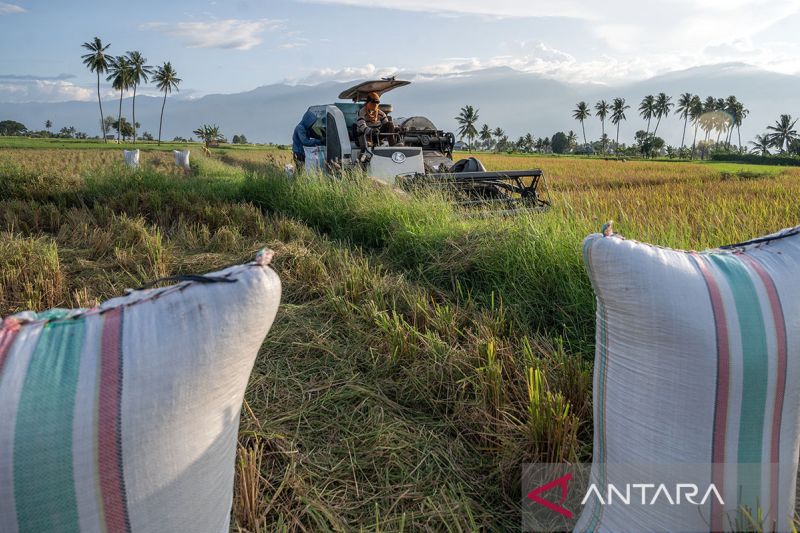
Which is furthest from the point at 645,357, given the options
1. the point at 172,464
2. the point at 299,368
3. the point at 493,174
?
the point at 493,174

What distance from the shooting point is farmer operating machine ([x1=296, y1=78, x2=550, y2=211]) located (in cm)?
649

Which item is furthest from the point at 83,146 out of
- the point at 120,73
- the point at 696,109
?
the point at 696,109

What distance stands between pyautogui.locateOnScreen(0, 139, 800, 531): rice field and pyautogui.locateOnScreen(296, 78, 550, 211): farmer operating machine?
1047 mm

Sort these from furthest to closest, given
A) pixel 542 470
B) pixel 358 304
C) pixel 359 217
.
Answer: pixel 359 217
pixel 358 304
pixel 542 470

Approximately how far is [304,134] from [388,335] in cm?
746

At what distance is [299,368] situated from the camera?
8.56 ft

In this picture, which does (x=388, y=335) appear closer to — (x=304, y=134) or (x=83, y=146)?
(x=304, y=134)

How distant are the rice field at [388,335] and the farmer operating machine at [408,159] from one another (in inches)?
41.2

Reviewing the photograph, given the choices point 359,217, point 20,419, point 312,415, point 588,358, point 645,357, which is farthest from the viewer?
point 359,217

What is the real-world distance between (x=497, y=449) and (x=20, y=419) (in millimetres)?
1463

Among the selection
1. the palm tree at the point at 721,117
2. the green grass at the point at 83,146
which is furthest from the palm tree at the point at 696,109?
the green grass at the point at 83,146

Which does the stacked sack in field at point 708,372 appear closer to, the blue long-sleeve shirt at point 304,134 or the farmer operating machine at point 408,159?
the farmer operating machine at point 408,159

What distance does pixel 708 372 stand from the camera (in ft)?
3.52

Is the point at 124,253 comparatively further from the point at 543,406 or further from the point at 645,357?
the point at 645,357
